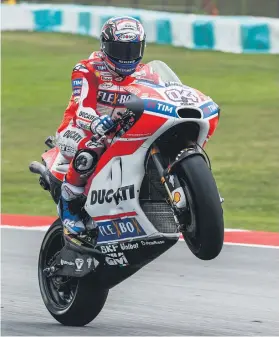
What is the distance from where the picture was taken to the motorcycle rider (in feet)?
20.3

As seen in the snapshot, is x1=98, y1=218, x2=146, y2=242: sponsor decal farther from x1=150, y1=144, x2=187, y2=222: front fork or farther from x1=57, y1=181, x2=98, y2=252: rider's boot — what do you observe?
x1=150, y1=144, x2=187, y2=222: front fork

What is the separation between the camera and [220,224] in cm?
558

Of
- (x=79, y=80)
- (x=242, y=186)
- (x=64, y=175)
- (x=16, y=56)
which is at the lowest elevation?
(x=16, y=56)

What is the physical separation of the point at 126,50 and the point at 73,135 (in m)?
0.60

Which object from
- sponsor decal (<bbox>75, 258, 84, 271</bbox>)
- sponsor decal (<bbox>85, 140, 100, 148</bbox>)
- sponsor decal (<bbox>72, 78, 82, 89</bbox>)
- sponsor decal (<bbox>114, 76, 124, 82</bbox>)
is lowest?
sponsor decal (<bbox>75, 258, 84, 271</bbox>)

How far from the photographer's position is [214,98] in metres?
19.5

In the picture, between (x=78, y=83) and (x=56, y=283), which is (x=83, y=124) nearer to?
(x=78, y=83)

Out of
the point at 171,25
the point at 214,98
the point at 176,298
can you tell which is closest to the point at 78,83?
the point at 176,298

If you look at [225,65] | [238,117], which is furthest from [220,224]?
[225,65]

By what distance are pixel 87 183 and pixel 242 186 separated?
6.85 m

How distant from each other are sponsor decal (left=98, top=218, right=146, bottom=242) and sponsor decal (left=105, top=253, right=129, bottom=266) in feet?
0.31

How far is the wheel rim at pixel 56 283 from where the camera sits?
6715 mm

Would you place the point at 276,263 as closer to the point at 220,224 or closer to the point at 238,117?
the point at 220,224

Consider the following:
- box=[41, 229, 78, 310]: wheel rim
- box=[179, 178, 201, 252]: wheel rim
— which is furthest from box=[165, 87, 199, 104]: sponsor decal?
box=[41, 229, 78, 310]: wheel rim
